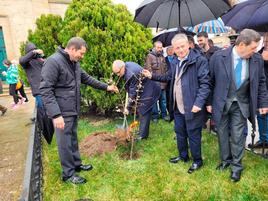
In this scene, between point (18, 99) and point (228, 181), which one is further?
point (18, 99)

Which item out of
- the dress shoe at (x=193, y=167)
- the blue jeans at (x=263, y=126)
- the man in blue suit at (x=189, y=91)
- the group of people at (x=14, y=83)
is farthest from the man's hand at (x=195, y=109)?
the group of people at (x=14, y=83)

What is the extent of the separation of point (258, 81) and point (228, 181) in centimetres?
139

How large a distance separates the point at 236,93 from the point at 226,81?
0.70ft

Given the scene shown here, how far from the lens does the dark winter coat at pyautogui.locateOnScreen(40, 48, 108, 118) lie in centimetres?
353

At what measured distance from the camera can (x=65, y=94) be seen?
147 inches

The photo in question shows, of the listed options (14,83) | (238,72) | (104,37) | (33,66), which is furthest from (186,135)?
(14,83)

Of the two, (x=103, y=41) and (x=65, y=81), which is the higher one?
(x=103, y=41)

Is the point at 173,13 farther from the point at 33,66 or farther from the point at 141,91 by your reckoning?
the point at 33,66

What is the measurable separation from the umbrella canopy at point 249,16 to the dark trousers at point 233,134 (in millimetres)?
1258

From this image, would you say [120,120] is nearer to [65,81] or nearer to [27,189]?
[65,81]

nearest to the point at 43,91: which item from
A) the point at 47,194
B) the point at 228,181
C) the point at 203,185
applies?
the point at 47,194

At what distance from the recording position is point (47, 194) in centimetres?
370

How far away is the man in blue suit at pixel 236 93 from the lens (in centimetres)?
348

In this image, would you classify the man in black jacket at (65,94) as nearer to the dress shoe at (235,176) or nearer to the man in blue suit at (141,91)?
the man in blue suit at (141,91)
